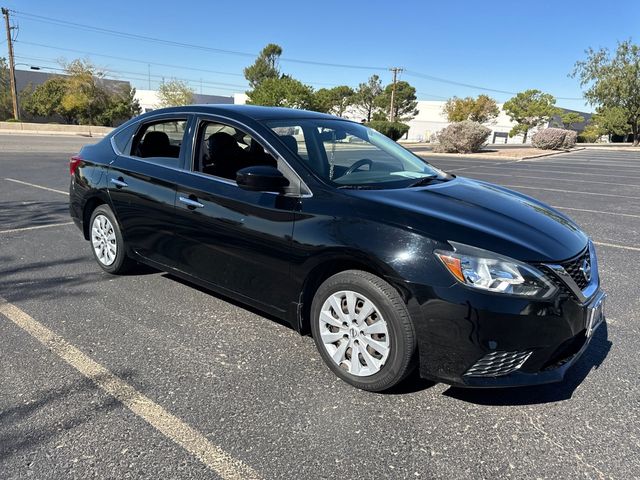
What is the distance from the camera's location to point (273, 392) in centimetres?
286

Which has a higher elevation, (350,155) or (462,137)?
(350,155)

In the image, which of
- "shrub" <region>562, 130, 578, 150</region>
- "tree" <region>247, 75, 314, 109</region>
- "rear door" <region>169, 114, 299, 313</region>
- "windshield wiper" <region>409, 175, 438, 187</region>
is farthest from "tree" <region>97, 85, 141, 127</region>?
"windshield wiper" <region>409, 175, 438, 187</region>

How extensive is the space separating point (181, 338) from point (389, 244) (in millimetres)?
1739

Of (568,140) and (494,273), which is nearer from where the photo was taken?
(494,273)

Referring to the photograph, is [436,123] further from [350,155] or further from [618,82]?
[350,155]

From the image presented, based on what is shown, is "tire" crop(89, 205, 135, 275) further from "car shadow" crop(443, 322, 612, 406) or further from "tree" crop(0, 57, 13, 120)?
"tree" crop(0, 57, 13, 120)

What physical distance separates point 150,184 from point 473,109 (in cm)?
8944

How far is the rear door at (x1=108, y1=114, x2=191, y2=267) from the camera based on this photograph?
12.8ft

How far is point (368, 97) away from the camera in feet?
282

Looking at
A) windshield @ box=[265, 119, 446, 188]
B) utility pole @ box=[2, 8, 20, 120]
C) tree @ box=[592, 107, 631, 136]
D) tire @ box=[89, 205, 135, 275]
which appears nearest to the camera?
windshield @ box=[265, 119, 446, 188]

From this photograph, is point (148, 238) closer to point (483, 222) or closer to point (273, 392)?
point (273, 392)

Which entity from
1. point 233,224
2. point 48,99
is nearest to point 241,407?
point 233,224

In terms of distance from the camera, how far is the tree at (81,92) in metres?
48.5

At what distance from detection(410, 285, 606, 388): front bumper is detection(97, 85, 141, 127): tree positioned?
58.7 m
